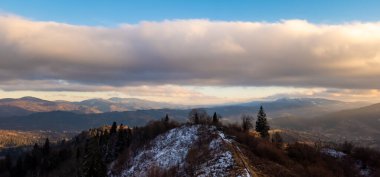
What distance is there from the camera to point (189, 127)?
432ft

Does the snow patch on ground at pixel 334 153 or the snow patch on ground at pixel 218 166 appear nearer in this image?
the snow patch on ground at pixel 218 166

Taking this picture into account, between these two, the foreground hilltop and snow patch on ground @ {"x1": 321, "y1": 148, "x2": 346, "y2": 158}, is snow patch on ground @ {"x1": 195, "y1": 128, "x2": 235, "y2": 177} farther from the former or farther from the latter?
snow patch on ground @ {"x1": 321, "y1": 148, "x2": 346, "y2": 158}

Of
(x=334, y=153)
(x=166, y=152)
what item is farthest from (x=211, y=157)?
(x=334, y=153)

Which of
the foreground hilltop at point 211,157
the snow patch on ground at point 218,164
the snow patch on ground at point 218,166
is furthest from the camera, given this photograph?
the foreground hilltop at point 211,157

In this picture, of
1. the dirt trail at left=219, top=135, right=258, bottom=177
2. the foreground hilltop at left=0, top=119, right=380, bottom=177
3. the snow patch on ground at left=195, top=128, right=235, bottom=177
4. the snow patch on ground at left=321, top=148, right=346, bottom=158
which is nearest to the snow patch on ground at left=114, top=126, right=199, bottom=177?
the foreground hilltop at left=0, top=119, right=380, bottom=177

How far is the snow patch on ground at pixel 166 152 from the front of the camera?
11175 centimetres

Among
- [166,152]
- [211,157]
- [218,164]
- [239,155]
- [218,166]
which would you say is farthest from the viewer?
[166,152]

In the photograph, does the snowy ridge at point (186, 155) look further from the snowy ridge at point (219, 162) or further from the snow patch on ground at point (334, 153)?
the snow patch on ground at point (334, 153)

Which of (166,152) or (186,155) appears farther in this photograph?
(166,152)

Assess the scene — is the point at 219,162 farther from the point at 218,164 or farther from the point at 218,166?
the point at 218,166

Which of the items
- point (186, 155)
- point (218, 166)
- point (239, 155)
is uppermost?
point (239, 155)

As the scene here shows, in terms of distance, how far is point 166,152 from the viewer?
118m

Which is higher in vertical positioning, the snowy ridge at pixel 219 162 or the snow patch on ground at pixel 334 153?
the snowy ridge at pixel 219 162

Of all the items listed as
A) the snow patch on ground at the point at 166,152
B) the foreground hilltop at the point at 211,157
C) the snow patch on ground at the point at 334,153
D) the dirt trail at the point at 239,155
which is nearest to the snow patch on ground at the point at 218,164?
the foreground hilltop at the point at 211,157
